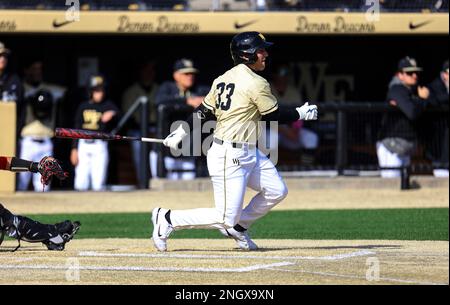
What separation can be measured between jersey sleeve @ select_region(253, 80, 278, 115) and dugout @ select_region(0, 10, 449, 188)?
25.6 ft

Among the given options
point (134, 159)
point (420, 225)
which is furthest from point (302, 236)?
point (134, 159)

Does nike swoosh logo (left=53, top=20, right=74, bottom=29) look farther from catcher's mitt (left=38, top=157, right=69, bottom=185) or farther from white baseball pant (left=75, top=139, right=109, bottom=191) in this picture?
catcher's mitt (left=38, top=157, right=69, bottom=185)

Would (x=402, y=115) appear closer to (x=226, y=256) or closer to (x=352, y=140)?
(x=352, y=140)

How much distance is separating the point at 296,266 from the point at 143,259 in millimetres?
1247

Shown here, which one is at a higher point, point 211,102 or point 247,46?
point 247,46

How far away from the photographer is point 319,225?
41.5ft

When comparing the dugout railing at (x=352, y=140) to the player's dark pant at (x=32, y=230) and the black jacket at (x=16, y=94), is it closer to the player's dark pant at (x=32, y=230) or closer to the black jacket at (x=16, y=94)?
the black jacket at (x=16, y=94)

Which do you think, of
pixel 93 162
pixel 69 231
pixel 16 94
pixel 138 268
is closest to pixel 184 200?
pixel 93 162

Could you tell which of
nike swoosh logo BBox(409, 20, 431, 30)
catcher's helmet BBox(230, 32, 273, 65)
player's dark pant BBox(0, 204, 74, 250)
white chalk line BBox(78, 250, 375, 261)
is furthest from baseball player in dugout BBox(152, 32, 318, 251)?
nike swoosh logo BBox(409, 20, 431, 30)

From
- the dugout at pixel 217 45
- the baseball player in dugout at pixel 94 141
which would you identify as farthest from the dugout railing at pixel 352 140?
the dugout at pixel 217 45

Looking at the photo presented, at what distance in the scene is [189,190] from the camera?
51.0 feet

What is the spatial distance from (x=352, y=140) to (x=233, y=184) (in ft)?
23.3

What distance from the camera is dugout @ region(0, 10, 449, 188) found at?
1653 centimetres

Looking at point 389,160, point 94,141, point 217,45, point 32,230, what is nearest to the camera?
point 32,230
